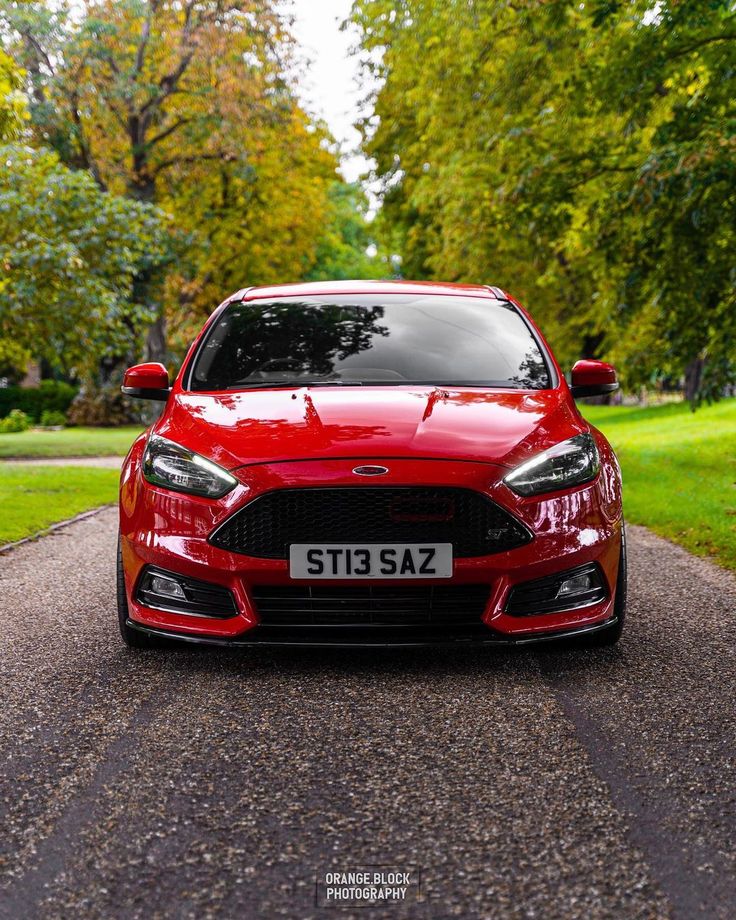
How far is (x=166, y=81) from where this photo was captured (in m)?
A: 27.2

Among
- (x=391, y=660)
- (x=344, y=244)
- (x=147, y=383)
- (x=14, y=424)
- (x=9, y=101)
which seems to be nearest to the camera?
(x=391, y=660)

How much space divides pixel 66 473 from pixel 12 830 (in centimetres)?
1243

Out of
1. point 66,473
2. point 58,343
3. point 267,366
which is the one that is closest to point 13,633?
point 267,366

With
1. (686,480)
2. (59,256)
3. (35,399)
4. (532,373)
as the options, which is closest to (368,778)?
(532,373)

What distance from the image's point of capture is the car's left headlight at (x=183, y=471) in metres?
4.20

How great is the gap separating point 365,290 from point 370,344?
674mm

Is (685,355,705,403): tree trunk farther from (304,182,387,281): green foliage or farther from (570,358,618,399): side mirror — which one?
(570,358,618,399): side mirror

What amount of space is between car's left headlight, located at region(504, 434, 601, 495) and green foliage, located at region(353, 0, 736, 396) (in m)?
6.29

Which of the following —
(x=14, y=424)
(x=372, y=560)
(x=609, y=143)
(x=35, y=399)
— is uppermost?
(x=609, y=143)

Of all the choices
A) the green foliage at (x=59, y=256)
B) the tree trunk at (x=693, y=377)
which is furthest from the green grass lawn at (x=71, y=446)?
the tree trunk at (x=693, y=377)

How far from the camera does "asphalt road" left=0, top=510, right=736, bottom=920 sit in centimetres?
245

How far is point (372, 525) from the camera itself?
408 cm

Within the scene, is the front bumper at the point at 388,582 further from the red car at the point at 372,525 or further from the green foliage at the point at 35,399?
the green foliage at the point at 35,399

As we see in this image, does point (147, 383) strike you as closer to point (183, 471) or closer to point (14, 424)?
point (183, 471)
